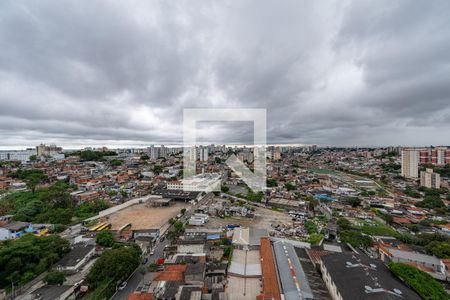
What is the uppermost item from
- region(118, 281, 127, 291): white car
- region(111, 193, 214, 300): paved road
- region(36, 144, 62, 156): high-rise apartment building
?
region(36, 144, 62, 156): high-rise apartment building

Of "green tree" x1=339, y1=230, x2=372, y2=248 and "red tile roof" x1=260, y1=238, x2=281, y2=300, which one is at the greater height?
"red tile roof" x1=260, y1=238, x2=281, y2=300

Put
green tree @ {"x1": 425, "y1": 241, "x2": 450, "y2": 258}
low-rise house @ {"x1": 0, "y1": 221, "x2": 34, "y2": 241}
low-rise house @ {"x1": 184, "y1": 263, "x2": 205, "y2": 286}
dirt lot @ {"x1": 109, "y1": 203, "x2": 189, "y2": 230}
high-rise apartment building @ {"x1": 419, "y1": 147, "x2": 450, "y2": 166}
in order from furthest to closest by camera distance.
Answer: high-rise apartment building @ {"x1": 419, "y1": 147, "x2": 450, "y2": 166}, dirt lot @ {"x1": 109, "y1": 203, "x2": 189, "y2": 230}, low-rise house @ {"x1": 0, "y1": 221, "x2": 34, "y2": 241}, green tree @ {"x1": 425, "y1": 241, "x2": 450, "y2": 258}, low-rise house @ {"x1": 184, "y1": 263, "x2": 205, "y2": 286}

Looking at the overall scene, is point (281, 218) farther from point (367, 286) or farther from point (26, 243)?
point (26, 243)

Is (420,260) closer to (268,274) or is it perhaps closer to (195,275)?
(268,274)

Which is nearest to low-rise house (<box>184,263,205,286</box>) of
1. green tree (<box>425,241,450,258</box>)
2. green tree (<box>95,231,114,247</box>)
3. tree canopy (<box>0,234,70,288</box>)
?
green tree (<box>95,231,114,247</box>)

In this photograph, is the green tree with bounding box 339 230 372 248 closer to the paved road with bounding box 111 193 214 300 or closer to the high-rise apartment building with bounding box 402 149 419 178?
the paved road with bounding box 111 193 214 300

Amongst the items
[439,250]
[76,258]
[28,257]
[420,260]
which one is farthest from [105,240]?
[439,250]

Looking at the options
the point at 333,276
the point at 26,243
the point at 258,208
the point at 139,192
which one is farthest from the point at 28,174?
the point at 333,276
